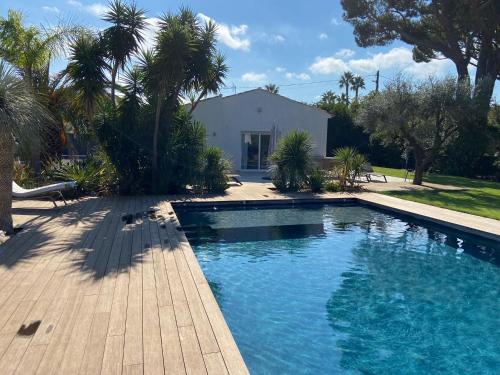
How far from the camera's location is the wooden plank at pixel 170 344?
112 inches

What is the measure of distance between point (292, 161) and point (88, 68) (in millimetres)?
7049

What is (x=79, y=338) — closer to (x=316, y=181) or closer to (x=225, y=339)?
(x=225, y=339)

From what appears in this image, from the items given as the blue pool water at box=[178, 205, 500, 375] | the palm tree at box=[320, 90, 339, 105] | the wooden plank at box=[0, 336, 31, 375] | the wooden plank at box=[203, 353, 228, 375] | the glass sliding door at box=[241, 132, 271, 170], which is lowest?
the blue pool water at box=[178, 205, 500, 375]

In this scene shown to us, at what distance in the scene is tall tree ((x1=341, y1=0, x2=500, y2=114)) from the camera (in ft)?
61.4

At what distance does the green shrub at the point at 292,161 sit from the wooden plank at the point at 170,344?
989 centimetres

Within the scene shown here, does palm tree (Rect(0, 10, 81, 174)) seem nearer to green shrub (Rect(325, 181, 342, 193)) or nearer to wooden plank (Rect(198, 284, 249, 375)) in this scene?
green shrub (Rect(325, 181, 342, 193))

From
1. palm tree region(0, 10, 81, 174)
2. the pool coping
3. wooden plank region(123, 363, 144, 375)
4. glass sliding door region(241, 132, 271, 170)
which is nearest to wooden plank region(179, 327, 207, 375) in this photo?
wooden plank region(123, 363, 144, 375)

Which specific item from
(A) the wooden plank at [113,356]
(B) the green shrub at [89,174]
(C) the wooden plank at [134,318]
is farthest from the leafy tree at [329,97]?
(A) the wooden plank at [113,356]

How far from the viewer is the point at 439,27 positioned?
21.5 m

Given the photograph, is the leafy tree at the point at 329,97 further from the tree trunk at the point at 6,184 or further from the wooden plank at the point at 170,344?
the wooden plank at the point at 170,344

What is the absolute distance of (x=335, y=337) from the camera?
178 inches

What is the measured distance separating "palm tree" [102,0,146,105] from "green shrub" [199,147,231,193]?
387cm

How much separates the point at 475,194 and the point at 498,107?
25.7 ft

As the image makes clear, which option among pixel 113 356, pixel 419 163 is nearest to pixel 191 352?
pixel 113 356
